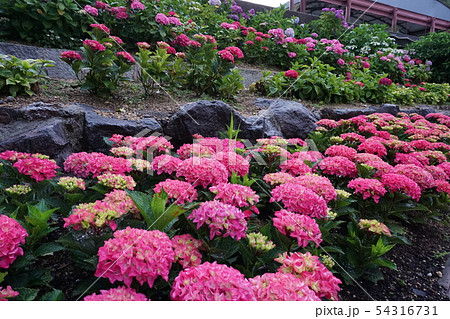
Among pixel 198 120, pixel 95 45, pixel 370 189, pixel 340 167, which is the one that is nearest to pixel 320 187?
pixel 370 189

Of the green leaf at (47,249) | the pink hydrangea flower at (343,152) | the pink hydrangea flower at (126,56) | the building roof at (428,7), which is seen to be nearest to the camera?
the green leaf at (47,249)

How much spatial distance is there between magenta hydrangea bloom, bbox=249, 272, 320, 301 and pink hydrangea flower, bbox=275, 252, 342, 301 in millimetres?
90

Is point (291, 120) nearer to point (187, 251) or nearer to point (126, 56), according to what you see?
point (126, 56)

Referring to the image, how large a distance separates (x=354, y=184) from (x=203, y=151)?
4.16 ft

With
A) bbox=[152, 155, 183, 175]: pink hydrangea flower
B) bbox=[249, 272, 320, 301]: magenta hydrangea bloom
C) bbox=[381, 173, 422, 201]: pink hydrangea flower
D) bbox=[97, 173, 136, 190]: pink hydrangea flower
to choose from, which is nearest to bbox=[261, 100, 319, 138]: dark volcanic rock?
bbox=[381, 173, 422, 201]: pink hydrangea flower

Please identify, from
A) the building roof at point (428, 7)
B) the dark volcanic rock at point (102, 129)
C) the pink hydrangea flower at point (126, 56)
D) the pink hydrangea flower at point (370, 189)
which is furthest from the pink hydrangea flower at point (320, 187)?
the building roof at point (428, 7)

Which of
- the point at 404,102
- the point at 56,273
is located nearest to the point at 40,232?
the point at 56,273

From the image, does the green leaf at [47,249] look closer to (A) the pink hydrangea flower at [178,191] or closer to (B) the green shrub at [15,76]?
(A) the pink hydrangea flower at [178,191]

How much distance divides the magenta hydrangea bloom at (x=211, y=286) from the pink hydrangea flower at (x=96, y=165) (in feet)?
3.80

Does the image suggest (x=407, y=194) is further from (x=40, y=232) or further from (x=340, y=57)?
(x=340, y=57)

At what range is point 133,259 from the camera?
3.73ft

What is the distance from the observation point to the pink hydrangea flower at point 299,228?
5.06ft

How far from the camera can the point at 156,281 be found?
1405 mm

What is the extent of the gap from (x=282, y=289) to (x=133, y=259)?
598 mm
